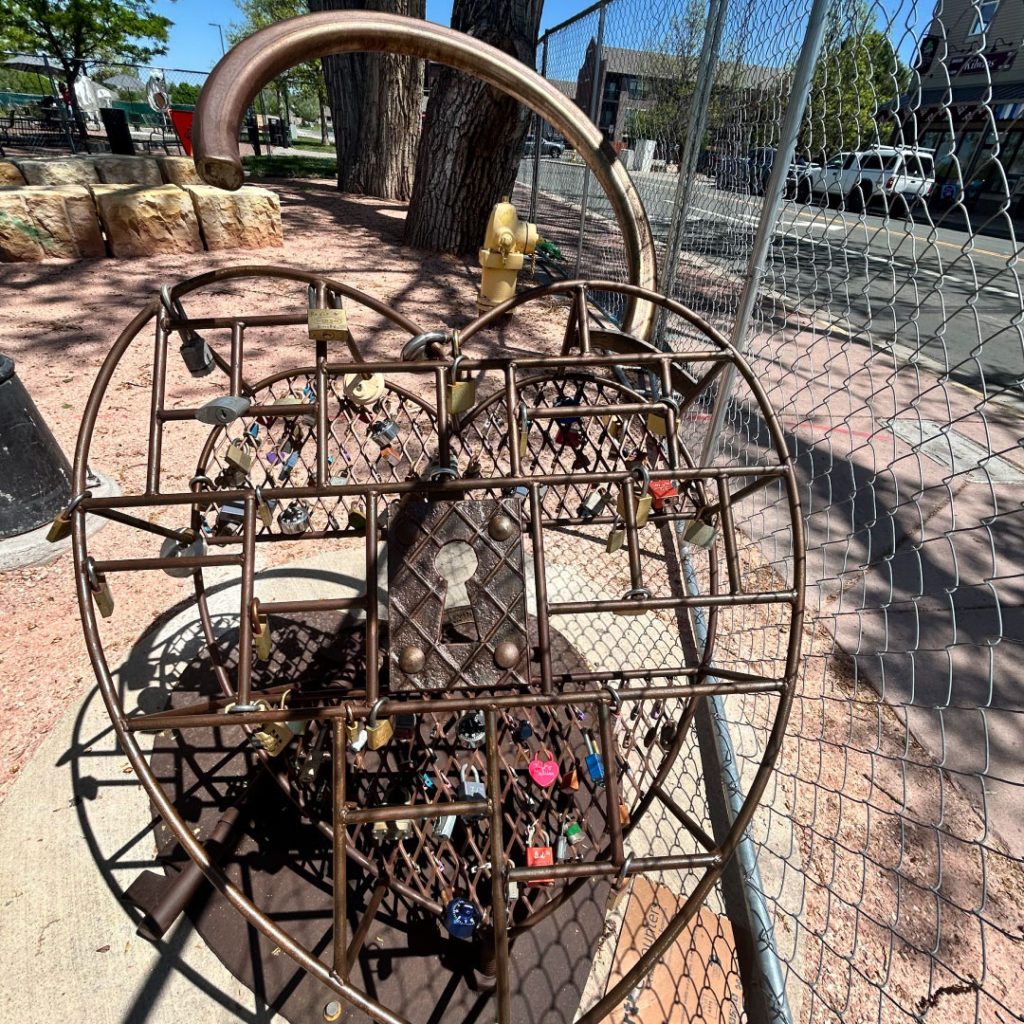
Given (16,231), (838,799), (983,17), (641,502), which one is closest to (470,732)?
(641,502)

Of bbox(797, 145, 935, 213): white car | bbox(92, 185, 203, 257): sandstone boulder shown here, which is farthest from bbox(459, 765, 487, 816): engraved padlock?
bbox(92, 185, 203, 257): sandstone boulder

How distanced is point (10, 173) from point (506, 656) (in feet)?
29.0

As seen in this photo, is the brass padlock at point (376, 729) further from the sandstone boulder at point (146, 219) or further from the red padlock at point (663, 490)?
the sandstone boulder at point (146, 219)

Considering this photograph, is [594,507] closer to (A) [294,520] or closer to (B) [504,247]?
(A) [294,520]

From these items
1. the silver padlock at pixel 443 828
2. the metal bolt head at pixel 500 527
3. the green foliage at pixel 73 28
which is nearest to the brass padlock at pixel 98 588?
the metal bolt head at pixel 500 527

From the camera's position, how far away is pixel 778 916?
163 cm

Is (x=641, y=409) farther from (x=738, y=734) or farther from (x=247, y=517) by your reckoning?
(x=738, y=734)

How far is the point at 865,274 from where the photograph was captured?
2.06 metres

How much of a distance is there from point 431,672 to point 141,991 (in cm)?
102

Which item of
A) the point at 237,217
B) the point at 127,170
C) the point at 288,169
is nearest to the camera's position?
the point at 237,217

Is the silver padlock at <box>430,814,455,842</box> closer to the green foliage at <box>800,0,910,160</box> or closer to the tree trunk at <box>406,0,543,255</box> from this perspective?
the green foliage at <box>800,0,910,160</box>

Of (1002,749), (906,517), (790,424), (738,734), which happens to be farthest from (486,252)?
(1002,749)

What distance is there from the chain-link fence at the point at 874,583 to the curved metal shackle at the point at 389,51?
64 cm

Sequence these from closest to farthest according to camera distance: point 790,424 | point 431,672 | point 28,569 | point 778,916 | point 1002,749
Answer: point 431,672 < point 778,916 < point 1002,749 < point 28,569 < point 790,424
